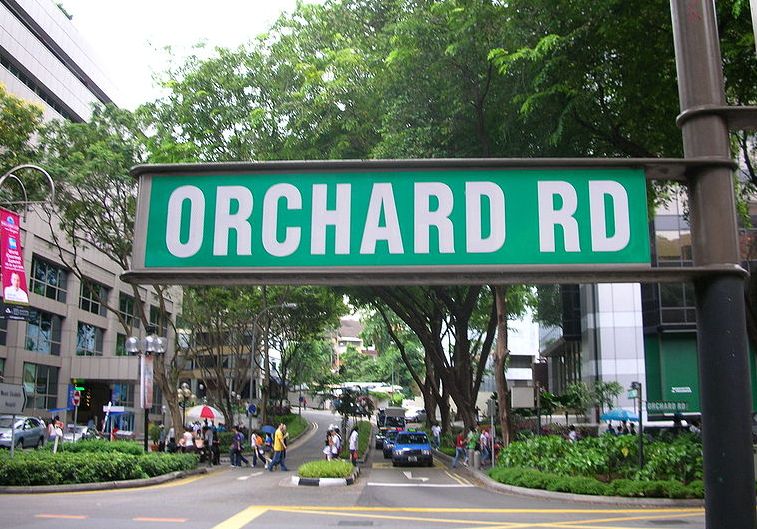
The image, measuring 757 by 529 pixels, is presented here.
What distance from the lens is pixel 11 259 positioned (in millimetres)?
15508

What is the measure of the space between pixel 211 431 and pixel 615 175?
29.6 meters

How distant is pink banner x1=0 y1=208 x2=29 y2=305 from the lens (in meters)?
15.2

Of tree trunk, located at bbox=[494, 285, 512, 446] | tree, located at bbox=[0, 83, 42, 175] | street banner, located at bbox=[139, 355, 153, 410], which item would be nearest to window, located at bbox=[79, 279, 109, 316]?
tree, located at bbox=[0, 83, 42, 175]

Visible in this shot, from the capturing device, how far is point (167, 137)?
2525cm

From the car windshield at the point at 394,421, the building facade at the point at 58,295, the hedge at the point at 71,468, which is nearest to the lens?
the hedge at the point at 71,468

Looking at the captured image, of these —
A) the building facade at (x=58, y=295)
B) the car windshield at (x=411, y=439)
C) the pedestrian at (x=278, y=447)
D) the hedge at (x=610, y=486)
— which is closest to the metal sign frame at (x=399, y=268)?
the hedge at (x=610, y=486)

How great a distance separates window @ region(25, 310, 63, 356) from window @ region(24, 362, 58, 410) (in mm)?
989

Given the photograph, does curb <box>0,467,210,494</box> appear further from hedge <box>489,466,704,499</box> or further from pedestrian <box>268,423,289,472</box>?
hedge <box>489,466,704,499</box>

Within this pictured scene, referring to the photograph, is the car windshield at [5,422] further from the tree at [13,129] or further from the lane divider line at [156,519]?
the lane divider line at [156,519]

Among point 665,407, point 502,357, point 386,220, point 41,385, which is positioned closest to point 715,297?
point 386,220

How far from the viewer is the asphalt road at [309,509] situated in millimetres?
12414

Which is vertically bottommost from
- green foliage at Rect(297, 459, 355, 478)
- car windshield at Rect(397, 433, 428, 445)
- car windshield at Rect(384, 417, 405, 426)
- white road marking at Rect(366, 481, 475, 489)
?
white road marking at Rect(366, 481, 475, 489)

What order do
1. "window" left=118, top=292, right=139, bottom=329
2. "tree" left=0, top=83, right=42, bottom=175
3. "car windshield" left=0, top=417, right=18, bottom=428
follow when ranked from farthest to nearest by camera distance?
"window" left=118, top=292, right=139, bottom=329 < "car windshield" left=0, top=417, right=18, bottom=428 < "tree" left=0, top=83, right=42, bottom=175

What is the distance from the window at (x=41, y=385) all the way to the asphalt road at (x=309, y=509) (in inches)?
919
